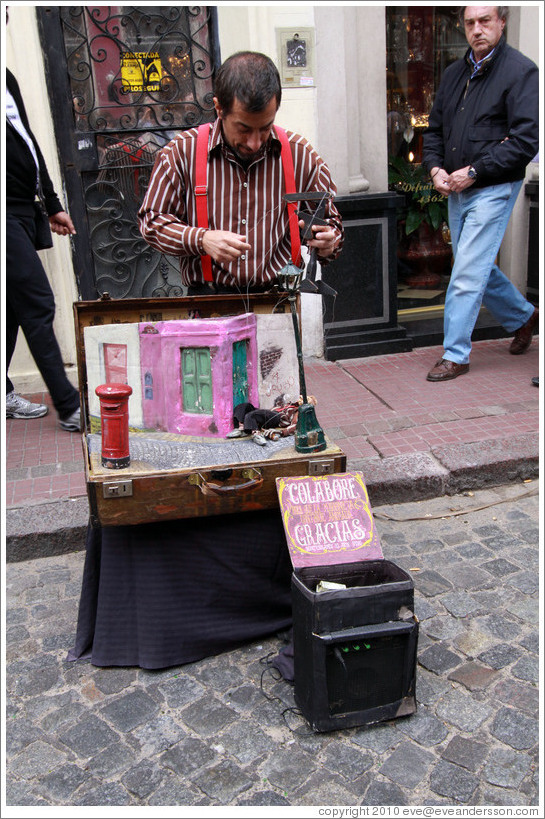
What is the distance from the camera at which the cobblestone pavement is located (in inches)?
83.4

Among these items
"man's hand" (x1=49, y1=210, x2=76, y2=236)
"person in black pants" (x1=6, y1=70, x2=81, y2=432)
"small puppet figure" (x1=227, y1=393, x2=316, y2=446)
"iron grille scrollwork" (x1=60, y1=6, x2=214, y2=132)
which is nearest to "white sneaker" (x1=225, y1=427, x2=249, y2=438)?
"small puppet figure" (x1=227, y1=393, x2=316, y2=446)

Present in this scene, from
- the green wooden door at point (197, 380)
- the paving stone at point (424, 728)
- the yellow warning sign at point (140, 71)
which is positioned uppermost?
the yellow warning sign at point (140, 71)

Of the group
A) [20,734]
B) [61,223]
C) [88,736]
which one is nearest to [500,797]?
[88,736]

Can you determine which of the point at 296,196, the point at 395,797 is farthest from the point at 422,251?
the point at 395,797

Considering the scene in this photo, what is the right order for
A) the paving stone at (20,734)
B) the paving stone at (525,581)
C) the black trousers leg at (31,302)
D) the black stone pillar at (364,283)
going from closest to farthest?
1. the paving stone at (20,734)
2. the paving stone at (525,581)
3. the black trousers leg at (31,302)
4. the black stone pillar at (364,283)

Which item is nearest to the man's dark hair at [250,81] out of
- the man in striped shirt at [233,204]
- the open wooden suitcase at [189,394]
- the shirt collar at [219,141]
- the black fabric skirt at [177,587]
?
the man in striped shirt at [233,204]

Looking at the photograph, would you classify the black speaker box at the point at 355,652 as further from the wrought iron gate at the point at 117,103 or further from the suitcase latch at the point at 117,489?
the wrought iron gate at the point at 117,103

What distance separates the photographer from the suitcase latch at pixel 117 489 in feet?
7.80

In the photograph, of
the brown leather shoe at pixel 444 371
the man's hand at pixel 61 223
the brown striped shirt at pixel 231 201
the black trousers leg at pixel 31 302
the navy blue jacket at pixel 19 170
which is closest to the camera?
the brown striped shirt at pixel 231 201

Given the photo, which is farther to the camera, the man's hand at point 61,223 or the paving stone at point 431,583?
the man's hand at point 61,223

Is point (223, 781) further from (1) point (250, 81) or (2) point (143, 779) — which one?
(1) point (250, 81)

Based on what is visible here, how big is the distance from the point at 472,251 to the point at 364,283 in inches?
36.2

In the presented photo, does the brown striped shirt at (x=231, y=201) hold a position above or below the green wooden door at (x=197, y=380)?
above

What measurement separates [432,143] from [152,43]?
1912mm
